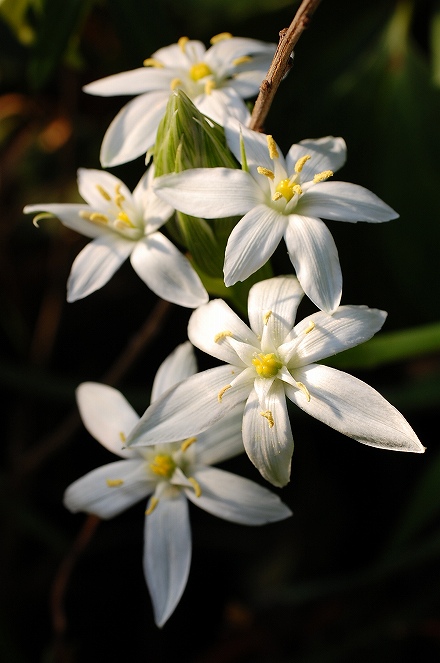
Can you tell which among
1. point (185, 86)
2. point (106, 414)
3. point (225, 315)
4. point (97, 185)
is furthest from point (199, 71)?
point (106, 414)

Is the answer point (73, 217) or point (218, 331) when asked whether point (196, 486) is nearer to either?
point (218, 331)

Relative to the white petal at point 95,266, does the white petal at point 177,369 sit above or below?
below

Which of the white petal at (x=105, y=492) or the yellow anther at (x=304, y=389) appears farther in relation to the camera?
the white petal at (x=105, y=492)

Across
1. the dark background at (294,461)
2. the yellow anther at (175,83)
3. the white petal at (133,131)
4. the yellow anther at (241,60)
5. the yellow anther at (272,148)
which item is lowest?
the dark background at (294,461)

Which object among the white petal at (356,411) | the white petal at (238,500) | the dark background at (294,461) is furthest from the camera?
the dark background at (294,461)

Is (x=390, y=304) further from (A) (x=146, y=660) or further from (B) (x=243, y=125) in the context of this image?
(A) (x=146, y=660)

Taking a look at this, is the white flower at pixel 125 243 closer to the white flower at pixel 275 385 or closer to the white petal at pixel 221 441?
the white flower at pixel 275 385

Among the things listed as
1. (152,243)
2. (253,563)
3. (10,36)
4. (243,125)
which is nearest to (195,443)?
(152,243)

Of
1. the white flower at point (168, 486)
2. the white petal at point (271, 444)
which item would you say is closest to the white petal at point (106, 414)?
the white flower at point (168, 486)
